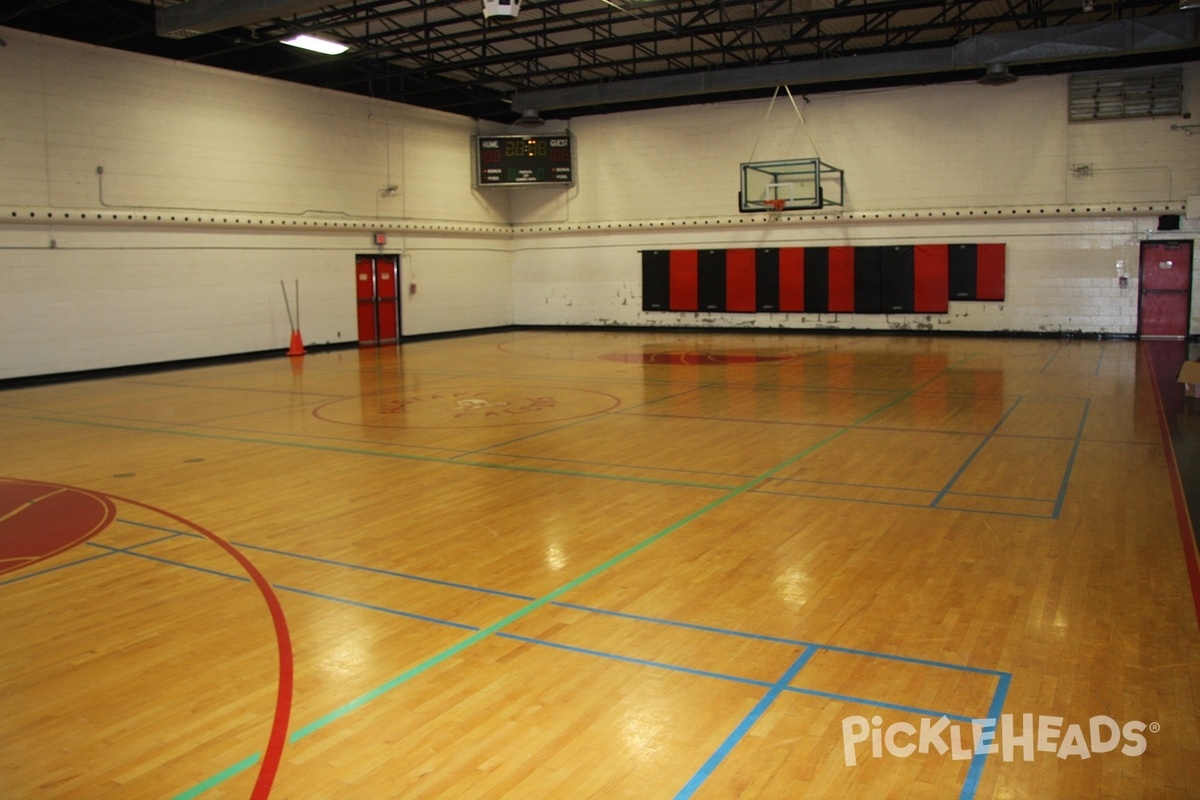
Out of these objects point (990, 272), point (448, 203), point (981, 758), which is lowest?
point (981, 758)

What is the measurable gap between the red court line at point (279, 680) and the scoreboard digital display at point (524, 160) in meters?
19.9

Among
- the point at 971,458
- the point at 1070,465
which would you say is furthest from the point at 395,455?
the point at 1070,465

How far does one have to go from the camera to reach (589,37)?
20.6m

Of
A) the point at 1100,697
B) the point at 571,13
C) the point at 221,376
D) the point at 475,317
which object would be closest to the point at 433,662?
the point at 1100,697

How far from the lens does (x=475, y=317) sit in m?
26.5

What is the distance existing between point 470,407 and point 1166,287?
53.7 ft

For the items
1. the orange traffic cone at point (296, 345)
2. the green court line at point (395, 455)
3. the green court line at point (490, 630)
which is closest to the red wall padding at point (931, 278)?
the orange traffic cone at point (296, 345)

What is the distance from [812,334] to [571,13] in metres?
9.98

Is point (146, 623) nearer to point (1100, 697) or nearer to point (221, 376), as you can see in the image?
point (1100, 697)

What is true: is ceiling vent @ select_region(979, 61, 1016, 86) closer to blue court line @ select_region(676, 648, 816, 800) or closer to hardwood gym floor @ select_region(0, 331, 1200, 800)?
hardwood gym floor @ select_region(0, 331, 1200, 800)

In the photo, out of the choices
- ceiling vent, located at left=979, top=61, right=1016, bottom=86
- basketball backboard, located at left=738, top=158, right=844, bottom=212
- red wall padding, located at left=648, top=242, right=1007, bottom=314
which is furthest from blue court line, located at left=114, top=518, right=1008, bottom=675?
basketball backboard, located at left=738, top=158, right=844, bottom=212

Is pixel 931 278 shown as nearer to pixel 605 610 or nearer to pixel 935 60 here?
pixel 935 60

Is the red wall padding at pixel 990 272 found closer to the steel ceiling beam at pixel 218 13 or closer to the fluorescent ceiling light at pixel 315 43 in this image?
the fluorescent ceiling light at pixel 315 43

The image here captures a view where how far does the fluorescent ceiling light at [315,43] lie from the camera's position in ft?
54.8
